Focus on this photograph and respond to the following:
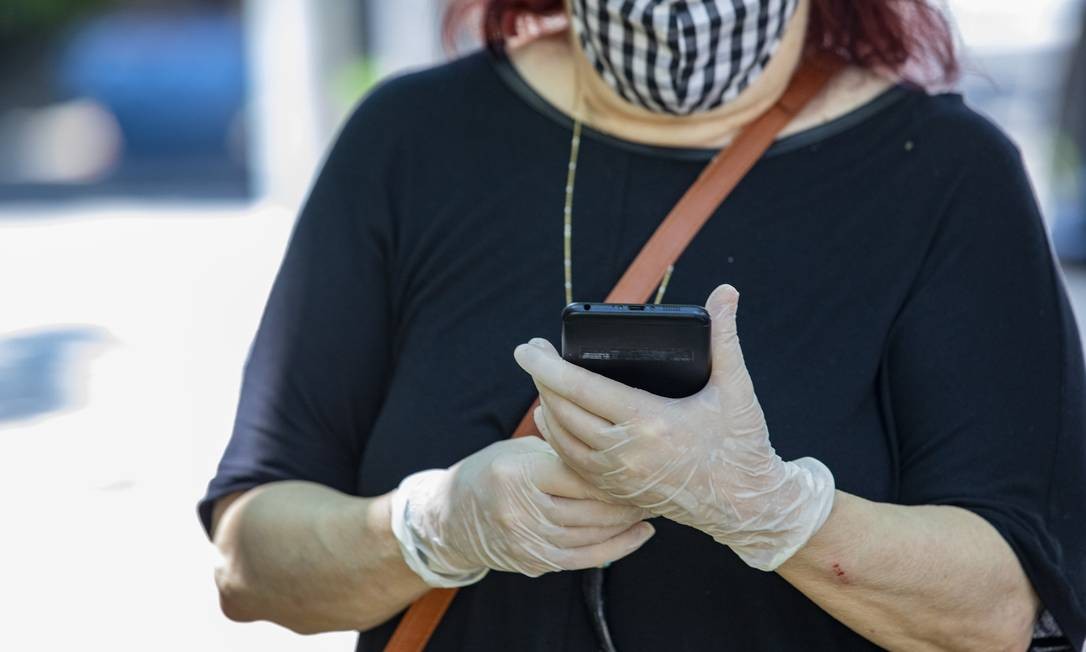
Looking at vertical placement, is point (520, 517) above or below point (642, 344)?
below

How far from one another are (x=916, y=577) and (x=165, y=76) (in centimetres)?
2056

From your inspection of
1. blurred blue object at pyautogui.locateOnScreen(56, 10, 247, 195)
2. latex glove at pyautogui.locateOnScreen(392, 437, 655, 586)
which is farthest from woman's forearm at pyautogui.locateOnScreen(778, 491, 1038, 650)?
blurred blue object at pyautogui.locateOnScreen(56, 10, 247, 195)

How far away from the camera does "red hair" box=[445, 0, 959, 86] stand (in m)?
1.88

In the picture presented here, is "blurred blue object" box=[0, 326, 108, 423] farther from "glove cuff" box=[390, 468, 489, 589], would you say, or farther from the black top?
"glove cuff" box=[390, 468, 489, 589]

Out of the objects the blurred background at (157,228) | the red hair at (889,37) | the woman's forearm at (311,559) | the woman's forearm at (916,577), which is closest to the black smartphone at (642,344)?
the woman's forearm at (916,577)

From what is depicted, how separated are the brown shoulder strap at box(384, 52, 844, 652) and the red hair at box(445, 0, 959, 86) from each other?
0.15 m

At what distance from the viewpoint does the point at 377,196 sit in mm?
1847

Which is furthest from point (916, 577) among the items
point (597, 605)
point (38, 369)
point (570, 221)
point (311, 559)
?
point (38, 369)

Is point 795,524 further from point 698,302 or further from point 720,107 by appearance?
point 720,107

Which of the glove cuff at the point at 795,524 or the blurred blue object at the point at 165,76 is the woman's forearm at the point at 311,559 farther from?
the blurred blue object at the point at 165,76

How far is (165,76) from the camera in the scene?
20.6 m

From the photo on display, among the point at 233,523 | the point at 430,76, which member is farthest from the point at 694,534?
the point at 430,76

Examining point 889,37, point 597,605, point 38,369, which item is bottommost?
point 38,369

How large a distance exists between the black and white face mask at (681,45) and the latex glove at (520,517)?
53cm
